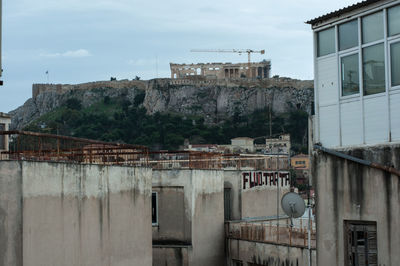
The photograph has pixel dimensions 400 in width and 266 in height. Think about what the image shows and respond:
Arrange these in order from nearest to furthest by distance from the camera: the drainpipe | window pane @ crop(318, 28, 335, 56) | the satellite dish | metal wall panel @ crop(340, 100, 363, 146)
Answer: the drainpipe → metal wall panel @ crop(340, 100, 363, 146) → window pane @ crop(318, 28, 335, 56) → the satellite dish

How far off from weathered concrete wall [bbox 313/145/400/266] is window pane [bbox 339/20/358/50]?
2.16 meters

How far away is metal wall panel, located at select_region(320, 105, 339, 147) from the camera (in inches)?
504

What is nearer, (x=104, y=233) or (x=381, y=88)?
(x=381, y=88)

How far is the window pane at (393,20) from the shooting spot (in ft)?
37.9

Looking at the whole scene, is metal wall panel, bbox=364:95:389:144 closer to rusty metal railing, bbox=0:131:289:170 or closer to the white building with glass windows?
the white building with glass windows

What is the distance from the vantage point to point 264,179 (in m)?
30.3

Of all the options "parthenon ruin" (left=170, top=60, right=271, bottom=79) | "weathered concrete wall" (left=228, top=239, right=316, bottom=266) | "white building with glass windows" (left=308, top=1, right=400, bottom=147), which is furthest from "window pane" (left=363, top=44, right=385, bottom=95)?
"parthenon ruin" (left=170, top=60, right=271, bottom=79)

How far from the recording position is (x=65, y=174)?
16094 mm

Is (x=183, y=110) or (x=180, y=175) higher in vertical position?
(x=183, y=110)

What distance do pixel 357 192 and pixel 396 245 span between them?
131 centimetres

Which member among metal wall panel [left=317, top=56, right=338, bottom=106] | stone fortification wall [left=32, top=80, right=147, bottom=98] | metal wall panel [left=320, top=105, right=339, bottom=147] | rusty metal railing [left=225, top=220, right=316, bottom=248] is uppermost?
stone fortification wall [left=32, top=80, right=147, bottom=98]

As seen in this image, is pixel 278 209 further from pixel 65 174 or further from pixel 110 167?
pixel 65 174

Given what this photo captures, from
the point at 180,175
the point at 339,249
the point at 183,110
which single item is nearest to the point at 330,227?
the point at 339,249

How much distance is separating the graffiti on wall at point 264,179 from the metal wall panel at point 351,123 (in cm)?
1634
